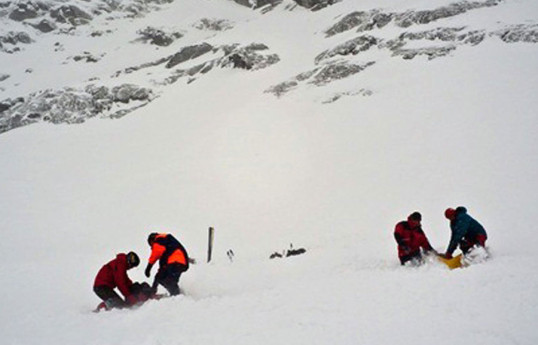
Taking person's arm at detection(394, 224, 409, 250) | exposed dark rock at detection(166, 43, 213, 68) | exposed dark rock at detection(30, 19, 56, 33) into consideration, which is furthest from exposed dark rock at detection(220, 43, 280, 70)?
exposed dark rock at detection(30, 19, 56, 33)

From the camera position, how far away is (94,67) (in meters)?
56.7

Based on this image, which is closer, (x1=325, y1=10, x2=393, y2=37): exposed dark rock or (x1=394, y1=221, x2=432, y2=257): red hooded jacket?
(x1=394, y1=221, x2=432, y2=257): red hooded jacket

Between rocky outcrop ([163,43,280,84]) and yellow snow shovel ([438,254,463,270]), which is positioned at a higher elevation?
rocky outcrop ([163,43,280,84])

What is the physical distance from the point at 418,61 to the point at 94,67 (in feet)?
159

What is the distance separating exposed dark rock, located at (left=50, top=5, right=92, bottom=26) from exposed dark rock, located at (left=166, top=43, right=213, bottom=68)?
37488 mm

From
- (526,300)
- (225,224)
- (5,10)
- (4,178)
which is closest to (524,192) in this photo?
(526,300)

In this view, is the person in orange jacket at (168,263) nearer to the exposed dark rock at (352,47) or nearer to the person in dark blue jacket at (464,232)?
the person in dark blue jacket at (464,232)

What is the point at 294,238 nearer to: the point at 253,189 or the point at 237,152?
the point at 253,189

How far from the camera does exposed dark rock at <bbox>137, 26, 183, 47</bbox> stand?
63.7 meters

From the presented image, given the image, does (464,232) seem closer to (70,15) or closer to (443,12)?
(443,12)

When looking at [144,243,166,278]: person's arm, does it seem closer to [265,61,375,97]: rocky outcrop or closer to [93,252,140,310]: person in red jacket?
[93,252,140,310]: person in red jacket

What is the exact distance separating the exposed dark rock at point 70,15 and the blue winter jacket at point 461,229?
8497 centimetres

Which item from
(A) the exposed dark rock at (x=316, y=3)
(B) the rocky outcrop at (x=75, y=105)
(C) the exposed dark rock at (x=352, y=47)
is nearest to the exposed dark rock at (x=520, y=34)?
(C) the exposed dark rock at (x=352, y=47)

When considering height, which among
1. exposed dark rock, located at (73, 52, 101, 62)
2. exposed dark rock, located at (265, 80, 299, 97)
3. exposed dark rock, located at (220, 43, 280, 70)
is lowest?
exposed dark rock, located at (265, 80, 299, 97)
